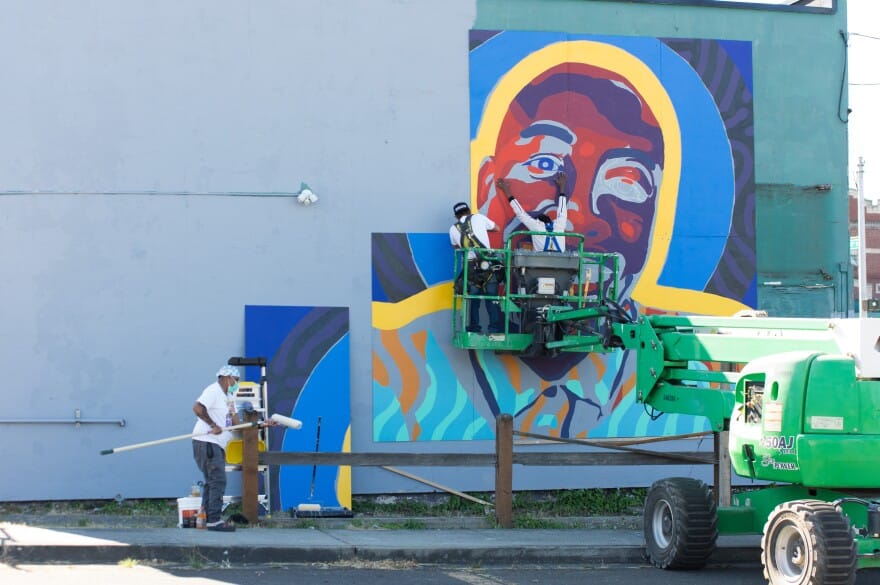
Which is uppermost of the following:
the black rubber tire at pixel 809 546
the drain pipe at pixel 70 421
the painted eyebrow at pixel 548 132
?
the painted eyebrow at pixel 548 132

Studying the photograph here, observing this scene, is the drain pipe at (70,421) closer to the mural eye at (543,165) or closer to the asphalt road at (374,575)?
the asphalt road at (374,575)

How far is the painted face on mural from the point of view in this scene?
52.0 feet

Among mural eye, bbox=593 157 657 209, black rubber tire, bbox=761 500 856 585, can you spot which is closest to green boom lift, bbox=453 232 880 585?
black rubber tire, bbox=761 500 856 585

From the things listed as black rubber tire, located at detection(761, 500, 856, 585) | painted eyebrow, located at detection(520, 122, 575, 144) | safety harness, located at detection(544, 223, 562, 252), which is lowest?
black rubber tire, located at detection(761, 500, 856, 585)

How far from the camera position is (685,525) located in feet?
37.1

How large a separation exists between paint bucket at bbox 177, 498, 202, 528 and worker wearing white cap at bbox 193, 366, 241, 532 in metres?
0.13

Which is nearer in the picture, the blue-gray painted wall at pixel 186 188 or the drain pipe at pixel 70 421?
the drain pipe at pixel 70 421

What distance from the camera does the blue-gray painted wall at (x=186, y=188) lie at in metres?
14.6

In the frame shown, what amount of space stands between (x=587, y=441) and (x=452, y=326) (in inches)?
87.5

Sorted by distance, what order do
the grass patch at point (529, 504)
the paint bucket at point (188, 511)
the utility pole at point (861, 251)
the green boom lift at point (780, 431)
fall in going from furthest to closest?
the utility pole at point (861, 251) < the grass patch at point (529, 504) < the paint bucket at point (188, 511) < the green boom lift at point (780, 431)

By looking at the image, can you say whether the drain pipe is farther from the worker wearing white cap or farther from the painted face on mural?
the painted face on mural

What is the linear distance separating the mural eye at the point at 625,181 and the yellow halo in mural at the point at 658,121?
0.22m

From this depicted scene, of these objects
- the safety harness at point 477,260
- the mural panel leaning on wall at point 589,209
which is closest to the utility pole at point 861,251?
the mural panel leaning on wall at point 589,209

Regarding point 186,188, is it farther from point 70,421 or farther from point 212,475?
point 212,475
